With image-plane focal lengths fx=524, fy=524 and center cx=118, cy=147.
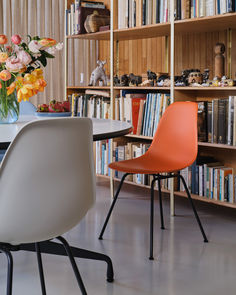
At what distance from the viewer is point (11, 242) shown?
1600 millimetres

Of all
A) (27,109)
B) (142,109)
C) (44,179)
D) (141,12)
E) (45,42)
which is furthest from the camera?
(142,109)

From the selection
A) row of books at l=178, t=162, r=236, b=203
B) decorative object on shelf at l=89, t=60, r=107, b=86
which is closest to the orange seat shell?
row of books at l=178, t=162, r=236, b=203

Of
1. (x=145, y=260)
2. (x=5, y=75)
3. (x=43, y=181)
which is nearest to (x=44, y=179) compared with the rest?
(x=43, y=181)

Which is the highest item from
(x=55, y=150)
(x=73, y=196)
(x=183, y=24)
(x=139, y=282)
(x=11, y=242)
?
(x=183, y=24)

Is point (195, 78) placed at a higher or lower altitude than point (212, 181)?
higher

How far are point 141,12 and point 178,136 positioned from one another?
3.85 feet

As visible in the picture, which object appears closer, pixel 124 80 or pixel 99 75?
pixel 124 80

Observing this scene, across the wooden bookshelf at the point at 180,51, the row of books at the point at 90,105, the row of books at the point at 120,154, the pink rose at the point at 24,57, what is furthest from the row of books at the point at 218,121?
the pink rose at the point at 24,57

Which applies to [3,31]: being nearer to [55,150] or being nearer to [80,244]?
[80,244]

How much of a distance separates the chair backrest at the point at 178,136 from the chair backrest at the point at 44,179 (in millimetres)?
1368

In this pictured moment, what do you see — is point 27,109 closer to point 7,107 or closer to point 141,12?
point 7,107

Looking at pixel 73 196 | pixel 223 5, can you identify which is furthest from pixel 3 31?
pixel 73 196

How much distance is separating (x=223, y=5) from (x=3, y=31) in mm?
2177

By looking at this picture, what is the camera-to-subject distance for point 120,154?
417 cm
